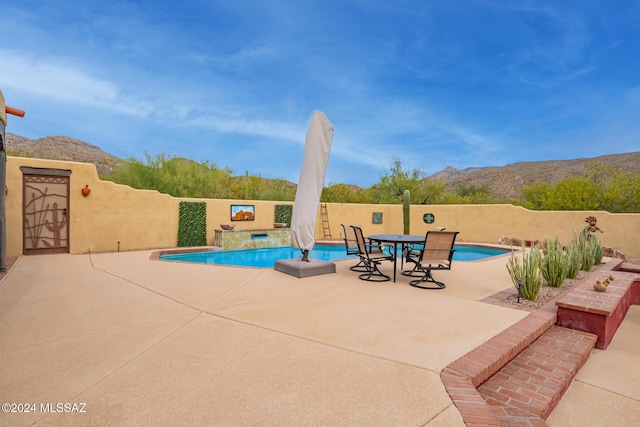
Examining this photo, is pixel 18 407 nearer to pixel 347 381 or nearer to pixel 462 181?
pixel 347 381

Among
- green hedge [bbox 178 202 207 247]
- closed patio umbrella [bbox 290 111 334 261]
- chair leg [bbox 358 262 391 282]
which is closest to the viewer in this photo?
chair leg [bbox 358 262 391 282]

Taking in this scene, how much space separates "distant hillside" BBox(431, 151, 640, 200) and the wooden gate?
35.6m

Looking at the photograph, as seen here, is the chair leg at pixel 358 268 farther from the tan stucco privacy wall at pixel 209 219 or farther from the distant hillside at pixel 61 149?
the distant hillside at pixel 61 149

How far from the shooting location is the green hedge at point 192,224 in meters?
12.0

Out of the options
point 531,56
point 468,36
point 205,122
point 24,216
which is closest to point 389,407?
point 24,216

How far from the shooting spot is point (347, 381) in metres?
2.24

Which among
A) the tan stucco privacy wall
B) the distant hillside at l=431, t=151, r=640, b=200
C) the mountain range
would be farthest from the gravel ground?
the distant hillside at l=431, t=151, r=640, b=200

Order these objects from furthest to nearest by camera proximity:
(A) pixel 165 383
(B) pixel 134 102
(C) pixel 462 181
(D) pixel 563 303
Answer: (C) pixel 462 181
(B) pixel 134 102
(D) pixel 563 303
(A) pixel 165 383

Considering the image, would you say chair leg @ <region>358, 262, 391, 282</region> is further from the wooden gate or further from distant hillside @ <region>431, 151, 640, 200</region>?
distant hillside @ <region>431, 151, 640, 200</region>

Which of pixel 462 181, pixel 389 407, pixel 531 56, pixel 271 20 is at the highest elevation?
pixel 531 56

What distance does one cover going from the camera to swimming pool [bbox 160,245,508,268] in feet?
33.1

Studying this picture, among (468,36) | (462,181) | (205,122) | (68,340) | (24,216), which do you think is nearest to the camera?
(68,340)

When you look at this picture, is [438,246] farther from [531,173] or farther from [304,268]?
[531,173]

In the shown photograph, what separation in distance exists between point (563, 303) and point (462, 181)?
47497mm
